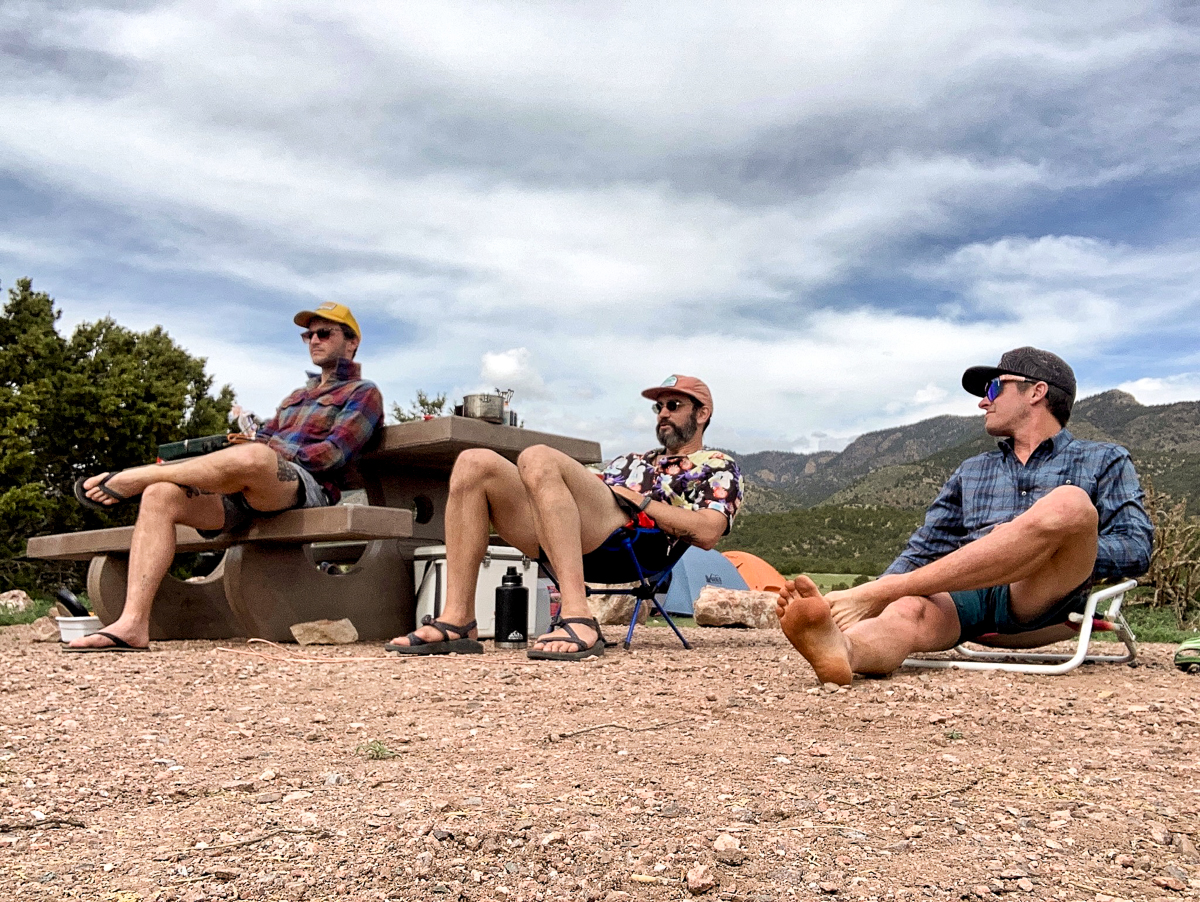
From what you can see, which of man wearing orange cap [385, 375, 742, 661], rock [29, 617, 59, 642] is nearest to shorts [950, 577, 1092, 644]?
man wearing orange cap [385, 375, 742, 661]

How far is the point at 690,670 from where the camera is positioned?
338 centimetres

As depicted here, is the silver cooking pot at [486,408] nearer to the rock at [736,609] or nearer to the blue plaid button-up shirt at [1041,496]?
the blue plaid button-up shirt at [1041,496]

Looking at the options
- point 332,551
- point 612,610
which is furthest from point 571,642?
point 612,610

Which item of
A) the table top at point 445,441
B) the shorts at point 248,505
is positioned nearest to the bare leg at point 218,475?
the shorts at point 248,505

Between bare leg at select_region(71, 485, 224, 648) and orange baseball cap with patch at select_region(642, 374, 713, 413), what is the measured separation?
6.47 ft

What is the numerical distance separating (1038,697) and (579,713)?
50.2 inches

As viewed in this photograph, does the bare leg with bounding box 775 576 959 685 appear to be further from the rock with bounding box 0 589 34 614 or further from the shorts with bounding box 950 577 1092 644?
the rock with bounding box 0 589 34 614

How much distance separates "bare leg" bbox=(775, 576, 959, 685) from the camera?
8.79ft

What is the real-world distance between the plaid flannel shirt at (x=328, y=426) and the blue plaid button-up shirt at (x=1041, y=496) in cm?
252

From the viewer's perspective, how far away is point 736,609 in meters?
7.73

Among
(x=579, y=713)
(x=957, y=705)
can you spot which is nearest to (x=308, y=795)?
(x=579, y=713)

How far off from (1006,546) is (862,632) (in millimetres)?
489

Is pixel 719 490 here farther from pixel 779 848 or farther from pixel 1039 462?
pixel 779 848

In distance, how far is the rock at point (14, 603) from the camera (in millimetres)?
8703
